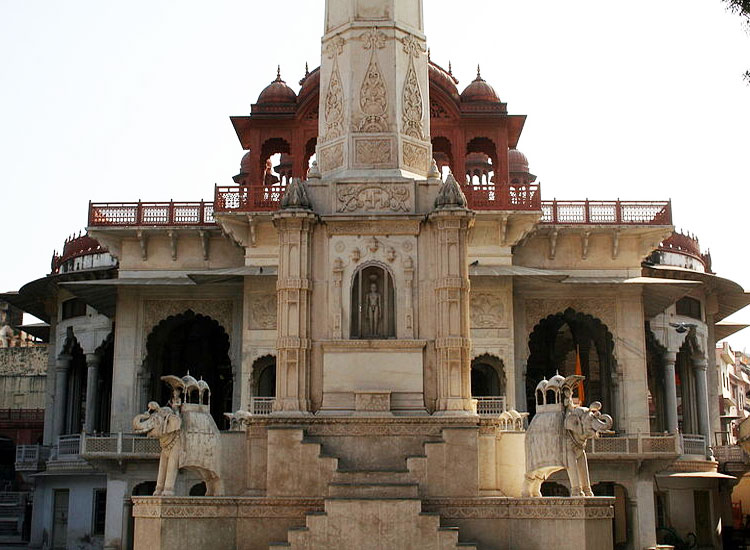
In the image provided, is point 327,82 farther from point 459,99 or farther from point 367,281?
point 459,99

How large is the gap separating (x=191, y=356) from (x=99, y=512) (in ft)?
24.7

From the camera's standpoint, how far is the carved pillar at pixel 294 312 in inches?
758

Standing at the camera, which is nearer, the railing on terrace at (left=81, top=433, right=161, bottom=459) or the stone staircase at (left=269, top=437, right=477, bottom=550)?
the stone staircase at (left=269, top=437, right=477, bottom=550)

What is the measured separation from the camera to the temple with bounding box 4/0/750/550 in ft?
59.6

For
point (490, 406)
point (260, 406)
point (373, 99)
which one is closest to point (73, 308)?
point (260, 406)

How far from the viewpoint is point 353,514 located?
17.5 m

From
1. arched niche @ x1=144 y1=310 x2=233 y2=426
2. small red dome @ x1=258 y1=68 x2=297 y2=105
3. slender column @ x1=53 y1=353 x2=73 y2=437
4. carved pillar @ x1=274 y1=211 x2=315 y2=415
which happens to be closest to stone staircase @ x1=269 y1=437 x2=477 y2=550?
carved pillar @ x1=274 y1=211 x2=315 y2=415

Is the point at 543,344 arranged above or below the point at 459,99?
below

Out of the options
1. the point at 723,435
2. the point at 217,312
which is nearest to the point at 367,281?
the point at 217,312

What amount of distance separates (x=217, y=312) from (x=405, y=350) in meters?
15.6

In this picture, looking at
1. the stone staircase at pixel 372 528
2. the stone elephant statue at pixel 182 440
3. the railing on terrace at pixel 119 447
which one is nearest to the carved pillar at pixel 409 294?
the stone staircase at pixel 372 528

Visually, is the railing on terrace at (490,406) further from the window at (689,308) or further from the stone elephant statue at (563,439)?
the stone elephant statue at (563,439)

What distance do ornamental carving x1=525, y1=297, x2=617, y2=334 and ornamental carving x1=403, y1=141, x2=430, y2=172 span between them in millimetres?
13266

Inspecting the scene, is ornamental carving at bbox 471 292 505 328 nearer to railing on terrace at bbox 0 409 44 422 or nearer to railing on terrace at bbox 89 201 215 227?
railing on terrace at bbox 89 201 215 227
